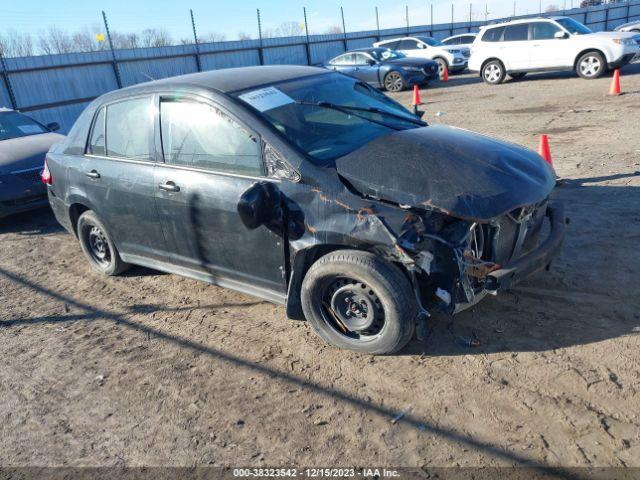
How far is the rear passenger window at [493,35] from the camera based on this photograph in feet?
54.0

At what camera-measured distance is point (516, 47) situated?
1617cm

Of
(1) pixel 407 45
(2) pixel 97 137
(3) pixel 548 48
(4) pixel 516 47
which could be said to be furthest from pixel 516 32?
(2) pixel 97 137

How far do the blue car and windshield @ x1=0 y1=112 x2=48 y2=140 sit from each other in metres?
11.5

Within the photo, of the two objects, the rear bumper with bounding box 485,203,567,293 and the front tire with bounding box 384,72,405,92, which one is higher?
the rear bumper with bounding box 485,203,567,293

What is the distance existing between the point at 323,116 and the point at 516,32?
47.6 feet

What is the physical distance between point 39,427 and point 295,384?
1595 millimetres

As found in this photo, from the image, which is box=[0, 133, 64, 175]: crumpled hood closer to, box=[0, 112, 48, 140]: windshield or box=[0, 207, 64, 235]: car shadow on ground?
box=[0, 112, 48, 140]: windshield

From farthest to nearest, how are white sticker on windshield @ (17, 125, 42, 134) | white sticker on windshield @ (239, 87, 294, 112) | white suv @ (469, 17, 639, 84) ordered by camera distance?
1. white suv @ (469, 17, 639, 84)
2. white sticker on windshield @ (17, 125, 42, 134)
3. white sticker on windshield @ (239, 87, 294, 112)

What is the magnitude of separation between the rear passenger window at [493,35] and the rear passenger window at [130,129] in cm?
1483

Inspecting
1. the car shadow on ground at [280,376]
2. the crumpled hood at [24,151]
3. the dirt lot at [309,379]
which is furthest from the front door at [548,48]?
the car shadow on ground at [280,376]

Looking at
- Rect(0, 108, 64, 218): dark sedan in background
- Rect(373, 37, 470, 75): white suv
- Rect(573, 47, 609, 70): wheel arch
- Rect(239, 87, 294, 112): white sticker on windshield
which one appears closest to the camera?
Rect(239, 87, 294, 112): white sticker on windshield

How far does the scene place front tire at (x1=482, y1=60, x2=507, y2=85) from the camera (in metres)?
16.9

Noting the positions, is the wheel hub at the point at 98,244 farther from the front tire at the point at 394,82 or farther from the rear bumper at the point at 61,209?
the front tire at the point at 394,82

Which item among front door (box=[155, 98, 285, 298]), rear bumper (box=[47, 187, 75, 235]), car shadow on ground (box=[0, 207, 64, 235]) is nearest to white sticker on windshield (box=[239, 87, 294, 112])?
front door (box=[155, 98, 285, 298])
